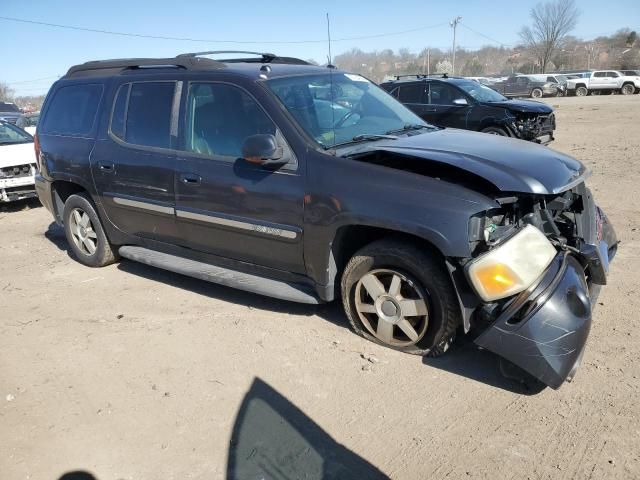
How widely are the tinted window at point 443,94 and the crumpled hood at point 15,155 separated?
8233 mm

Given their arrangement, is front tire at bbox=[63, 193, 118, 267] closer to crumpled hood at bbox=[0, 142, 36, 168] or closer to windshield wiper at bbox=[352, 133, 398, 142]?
windshield wiper at bbox=[352, 133, 398, 142]

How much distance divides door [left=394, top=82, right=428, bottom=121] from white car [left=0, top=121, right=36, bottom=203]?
774 cm

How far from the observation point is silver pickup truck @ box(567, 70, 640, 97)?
35.0 m

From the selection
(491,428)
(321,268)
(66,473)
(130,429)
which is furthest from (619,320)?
(66,473)

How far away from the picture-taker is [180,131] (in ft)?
14.1

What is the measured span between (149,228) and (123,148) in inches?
28.8

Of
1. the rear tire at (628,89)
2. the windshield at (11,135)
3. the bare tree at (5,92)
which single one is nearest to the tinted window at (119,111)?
the windshield at (11,135)

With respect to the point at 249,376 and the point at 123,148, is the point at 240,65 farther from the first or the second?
the point at 249,376

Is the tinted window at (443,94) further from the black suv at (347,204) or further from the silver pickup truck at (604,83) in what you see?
the silver pickup truck at (604,83)

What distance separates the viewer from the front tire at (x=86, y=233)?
212 inches

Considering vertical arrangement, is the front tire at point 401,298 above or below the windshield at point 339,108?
below

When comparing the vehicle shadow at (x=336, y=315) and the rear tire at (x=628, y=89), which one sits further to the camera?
the rear tire at (x=628, y=89)

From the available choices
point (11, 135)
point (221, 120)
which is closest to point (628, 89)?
point (11, 135)

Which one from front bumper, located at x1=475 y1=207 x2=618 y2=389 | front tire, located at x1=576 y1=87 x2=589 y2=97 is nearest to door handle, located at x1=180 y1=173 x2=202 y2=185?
front bumper, located at x1=475 y1=207 x2=618 y2=389
